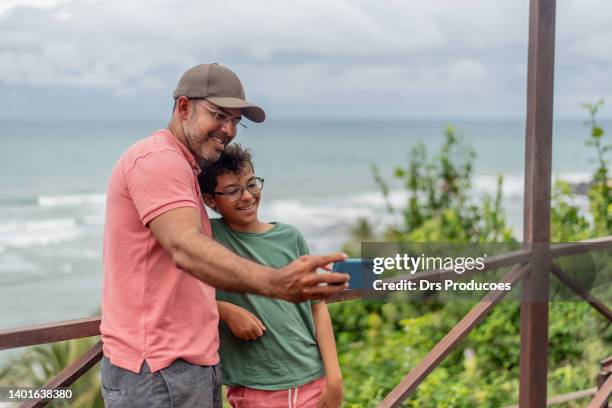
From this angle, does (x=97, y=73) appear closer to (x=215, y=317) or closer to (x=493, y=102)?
(x=493, y=102)

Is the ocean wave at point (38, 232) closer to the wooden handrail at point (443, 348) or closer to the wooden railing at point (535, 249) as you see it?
the wooden railing at point (535, 249)

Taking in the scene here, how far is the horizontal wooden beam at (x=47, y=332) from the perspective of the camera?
1.51 meters

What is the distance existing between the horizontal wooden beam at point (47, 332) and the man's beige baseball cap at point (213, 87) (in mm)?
534

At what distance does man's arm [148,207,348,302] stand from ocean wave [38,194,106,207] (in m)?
25.9

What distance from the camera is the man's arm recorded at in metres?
1.12

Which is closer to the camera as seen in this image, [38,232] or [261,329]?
[261,329]

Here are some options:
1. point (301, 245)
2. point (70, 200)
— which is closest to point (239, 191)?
point (301, 245)

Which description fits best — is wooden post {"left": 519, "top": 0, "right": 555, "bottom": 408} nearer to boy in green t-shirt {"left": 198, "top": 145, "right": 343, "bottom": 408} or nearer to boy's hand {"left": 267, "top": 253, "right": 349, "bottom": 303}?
boy in green t-shirt {"left": 198, "top": 145, "right": 343, "bottom": 408}

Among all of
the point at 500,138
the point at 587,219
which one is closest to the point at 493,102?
the point at 500,138

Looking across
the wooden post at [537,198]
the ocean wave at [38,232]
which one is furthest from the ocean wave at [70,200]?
the wooden post at [537,198]

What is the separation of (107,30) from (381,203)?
14.8 meters

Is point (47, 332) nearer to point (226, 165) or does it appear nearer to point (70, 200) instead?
point (226, 165)

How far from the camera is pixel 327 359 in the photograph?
1.62 metres

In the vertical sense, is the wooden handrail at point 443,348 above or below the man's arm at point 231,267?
below
